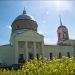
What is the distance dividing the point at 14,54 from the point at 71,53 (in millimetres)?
11675

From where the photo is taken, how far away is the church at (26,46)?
4344 centimetres

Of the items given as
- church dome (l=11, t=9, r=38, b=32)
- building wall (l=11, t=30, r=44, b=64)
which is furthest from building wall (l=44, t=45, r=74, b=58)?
church dome (l=11, t=9, r=38, b=32)

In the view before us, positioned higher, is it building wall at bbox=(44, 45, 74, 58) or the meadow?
building wall at bbox=(44, 45, 74, 58)

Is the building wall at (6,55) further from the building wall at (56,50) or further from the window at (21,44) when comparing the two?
the building wall at (56,50)

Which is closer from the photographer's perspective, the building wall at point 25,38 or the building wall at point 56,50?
the building wall at point 25,38

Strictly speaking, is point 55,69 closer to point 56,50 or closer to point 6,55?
point 6,55

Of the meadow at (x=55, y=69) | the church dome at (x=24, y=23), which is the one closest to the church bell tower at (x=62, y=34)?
the church dome at (x=24, y=23)

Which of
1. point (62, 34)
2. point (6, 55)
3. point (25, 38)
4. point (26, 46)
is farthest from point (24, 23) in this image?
point (62, 34)

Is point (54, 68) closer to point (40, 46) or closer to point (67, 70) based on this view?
point (67, 70)

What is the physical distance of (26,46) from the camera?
1710 inches

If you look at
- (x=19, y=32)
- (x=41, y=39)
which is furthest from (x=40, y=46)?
(x=19, y=32)

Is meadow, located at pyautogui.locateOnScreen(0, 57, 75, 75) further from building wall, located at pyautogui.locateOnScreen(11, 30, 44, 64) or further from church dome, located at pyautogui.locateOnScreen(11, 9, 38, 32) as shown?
church dome, located at pyautogui.locateOnScreen(11, 9, 38, 32)

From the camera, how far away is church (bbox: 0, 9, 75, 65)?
43438 mm

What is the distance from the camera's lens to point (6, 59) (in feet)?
144
